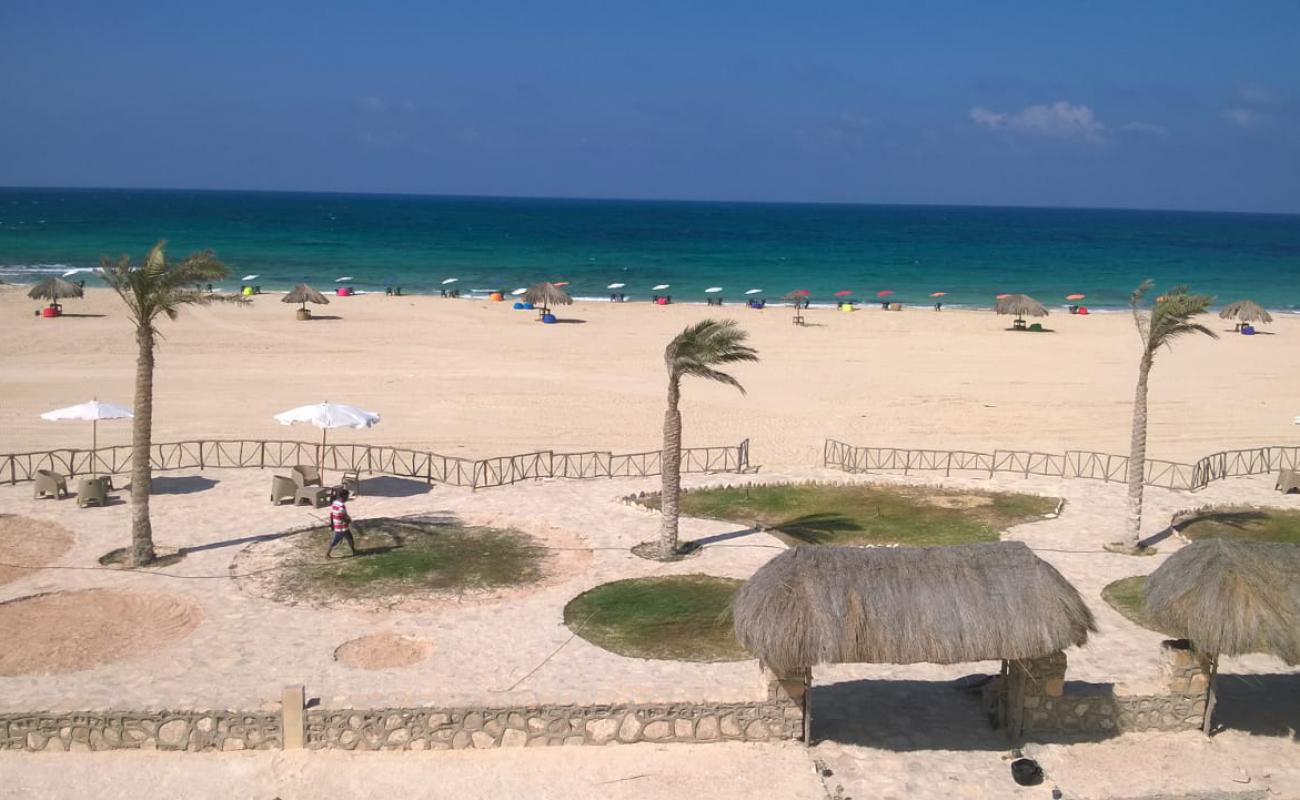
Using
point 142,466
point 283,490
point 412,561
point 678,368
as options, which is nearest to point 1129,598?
point 678,368

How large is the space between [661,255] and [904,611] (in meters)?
98.6

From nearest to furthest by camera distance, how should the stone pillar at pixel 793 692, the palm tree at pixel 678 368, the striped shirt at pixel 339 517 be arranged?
the stone pillar at pixel 793 692 < the striped shirt at pixel 339 517 < the palm tree at pixel 678 368

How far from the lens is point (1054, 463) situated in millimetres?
28188

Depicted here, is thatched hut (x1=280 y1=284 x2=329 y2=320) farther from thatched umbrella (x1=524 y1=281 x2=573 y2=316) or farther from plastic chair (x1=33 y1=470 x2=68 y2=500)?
plastic chair (x1=33 y1=470 x2=68 y2=500)

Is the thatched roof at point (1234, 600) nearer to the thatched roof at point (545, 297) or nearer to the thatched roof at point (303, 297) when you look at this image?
the thatched roof at point (545, 297)

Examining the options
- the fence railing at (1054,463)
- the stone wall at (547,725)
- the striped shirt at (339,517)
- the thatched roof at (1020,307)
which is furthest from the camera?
the thatched roof at (1020,307)

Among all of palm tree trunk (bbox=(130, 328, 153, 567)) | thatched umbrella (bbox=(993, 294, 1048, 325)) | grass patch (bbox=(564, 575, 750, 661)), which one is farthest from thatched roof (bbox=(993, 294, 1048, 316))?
palm tree trunk (bbox=(130, 328, 153, 567))

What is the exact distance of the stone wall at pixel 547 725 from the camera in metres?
13.2

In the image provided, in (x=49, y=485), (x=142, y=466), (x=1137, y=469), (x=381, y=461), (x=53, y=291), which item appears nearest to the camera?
(x=142, y=466)

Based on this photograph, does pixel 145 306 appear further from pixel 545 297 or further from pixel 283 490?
pixel 545 297

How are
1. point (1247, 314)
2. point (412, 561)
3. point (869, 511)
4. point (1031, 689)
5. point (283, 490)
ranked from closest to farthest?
point (1031, 689) < point (412, 561) < point (283, 490) < point (869, 511) < point (1247, 314)

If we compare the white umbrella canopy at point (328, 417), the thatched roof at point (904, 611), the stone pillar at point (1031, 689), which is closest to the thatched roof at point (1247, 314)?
the white umbrella canopy at point (328, 417)

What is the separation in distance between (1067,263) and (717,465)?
94.6m

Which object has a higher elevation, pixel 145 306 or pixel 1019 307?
pixel 1019 307
